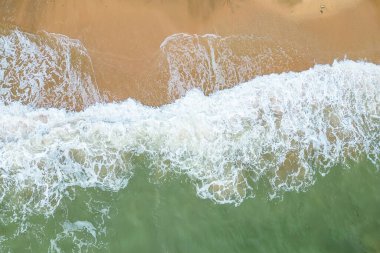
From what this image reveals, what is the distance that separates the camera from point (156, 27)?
25.9 ft

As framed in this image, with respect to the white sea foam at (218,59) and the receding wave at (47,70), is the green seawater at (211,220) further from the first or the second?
the white sea foam at (218,59)

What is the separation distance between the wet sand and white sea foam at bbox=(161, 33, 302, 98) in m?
0.08

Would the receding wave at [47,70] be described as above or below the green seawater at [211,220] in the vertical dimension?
above

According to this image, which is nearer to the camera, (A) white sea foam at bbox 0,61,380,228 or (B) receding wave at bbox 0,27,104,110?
(A) white sea foam at bbox 0,61,380,228

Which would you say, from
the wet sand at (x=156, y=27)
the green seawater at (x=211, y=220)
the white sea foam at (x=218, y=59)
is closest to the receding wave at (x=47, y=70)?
the wet sand at (x=156, y=27)

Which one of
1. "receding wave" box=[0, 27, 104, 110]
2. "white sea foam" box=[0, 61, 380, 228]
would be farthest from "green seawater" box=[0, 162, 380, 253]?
"receding wave" box=[0, 27, 104, 110]

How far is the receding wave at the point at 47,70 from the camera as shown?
300 inches

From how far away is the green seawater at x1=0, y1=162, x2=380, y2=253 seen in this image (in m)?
7.26

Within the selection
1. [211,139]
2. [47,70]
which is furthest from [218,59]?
[47,70]

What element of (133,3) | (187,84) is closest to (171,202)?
(187,84)

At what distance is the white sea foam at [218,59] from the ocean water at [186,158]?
0.06 feet

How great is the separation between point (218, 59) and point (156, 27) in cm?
112

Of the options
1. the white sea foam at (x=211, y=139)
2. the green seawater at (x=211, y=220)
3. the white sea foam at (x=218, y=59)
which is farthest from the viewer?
the white sea foam at (x=218, y=59)

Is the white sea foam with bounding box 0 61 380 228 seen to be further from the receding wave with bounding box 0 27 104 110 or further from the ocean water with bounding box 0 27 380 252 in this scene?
the receding wave with bounding box 0 27 104 110
